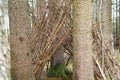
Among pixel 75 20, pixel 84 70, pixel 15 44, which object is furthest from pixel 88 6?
pixel 15 44

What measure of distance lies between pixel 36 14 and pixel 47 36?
463 millimetres

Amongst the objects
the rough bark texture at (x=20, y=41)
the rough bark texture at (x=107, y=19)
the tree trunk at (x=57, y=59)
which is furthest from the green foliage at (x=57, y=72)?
the rough bark texture at (x=20, y=41)

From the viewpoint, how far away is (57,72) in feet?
18.2

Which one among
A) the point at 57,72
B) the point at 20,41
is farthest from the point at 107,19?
the point at 20,41

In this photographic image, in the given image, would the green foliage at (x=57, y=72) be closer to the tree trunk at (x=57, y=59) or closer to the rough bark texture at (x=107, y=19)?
the tree trunk at (x=57, y=59)

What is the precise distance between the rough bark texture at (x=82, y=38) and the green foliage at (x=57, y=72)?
5.00 feet

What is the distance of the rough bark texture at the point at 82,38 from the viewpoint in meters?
3.80

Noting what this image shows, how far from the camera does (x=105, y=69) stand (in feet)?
16.4

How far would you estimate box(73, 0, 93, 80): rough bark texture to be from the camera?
3.80 meters

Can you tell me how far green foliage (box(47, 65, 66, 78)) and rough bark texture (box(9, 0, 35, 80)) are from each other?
4.83 ft

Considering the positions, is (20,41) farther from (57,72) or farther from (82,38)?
(57,72)

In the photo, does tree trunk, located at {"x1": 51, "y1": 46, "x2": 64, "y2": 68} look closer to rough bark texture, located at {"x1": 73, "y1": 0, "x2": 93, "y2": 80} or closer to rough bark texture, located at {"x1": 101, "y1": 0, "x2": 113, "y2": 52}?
rough bark texture, located at {"x1": 101, "y1": 0, "x2": 113, "y2": 52}

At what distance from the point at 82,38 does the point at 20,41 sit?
3.18ft

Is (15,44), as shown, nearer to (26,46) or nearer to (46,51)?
(26,46)
